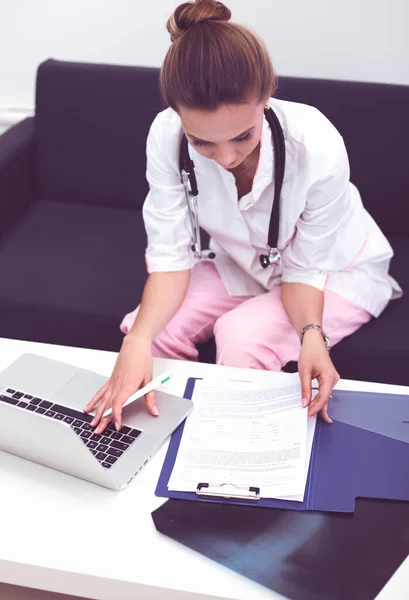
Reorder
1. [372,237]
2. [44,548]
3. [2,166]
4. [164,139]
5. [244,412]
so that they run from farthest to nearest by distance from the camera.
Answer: [2,166] → [372,237] → [164,139] → [244,412] → [44,548]

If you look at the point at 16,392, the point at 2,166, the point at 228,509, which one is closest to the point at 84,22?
the point at 2,166

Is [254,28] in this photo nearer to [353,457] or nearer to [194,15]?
[194,15]

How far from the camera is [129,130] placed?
7.39ft

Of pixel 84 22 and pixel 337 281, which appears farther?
pixel 84 22

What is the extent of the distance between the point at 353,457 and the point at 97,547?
16.2 inches

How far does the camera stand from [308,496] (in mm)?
1065

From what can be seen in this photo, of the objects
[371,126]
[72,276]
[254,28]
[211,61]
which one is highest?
[211,61]

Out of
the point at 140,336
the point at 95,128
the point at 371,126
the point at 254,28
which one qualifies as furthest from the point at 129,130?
the point at 140,336

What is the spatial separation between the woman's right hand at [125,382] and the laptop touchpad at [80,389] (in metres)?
0.03

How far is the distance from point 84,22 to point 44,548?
187 cm

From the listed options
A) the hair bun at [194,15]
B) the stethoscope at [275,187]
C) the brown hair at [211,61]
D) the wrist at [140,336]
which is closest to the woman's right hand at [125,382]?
the wrist at [140,336]

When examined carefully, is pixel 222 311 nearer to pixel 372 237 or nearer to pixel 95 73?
pixel 372 237

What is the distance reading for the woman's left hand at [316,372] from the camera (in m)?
1.22

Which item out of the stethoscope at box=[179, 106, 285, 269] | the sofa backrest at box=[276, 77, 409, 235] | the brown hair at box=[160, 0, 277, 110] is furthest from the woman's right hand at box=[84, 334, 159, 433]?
the sofa backrest at box=[276, 77, 409, 235]
